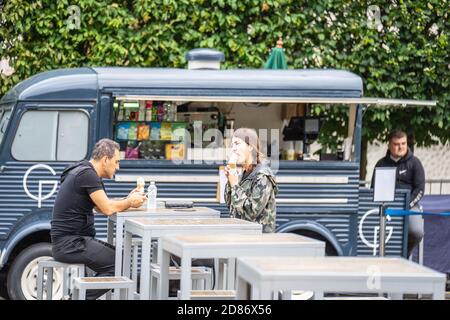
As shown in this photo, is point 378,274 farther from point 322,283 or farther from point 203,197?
point 203,197

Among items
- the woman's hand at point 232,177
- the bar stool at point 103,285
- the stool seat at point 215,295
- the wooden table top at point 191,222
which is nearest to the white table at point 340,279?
the stool seat at point 215,295

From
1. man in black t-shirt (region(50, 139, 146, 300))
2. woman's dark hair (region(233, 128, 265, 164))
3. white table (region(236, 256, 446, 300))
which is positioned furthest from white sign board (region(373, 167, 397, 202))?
white table (region(236, 256, 446, 300))

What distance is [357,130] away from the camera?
43.7 ft

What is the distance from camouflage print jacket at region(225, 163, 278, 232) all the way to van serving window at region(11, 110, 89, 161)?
146 inches

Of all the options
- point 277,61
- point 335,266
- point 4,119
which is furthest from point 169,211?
point 277,61

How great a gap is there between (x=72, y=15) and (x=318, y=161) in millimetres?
4597

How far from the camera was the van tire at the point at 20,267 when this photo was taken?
12406 mm

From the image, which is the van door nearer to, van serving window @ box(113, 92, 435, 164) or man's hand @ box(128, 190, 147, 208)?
van serving window @ box(113, 92, 435, 164)

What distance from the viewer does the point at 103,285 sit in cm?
870

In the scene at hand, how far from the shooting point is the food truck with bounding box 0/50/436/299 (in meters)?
12.7

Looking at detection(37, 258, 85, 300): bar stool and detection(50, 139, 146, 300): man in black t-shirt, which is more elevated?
detection(50, 139, 146, 300): man in black t-shirt

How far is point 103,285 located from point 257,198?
4.57ft

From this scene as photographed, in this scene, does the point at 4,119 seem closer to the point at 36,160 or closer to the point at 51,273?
the point at 36,160
